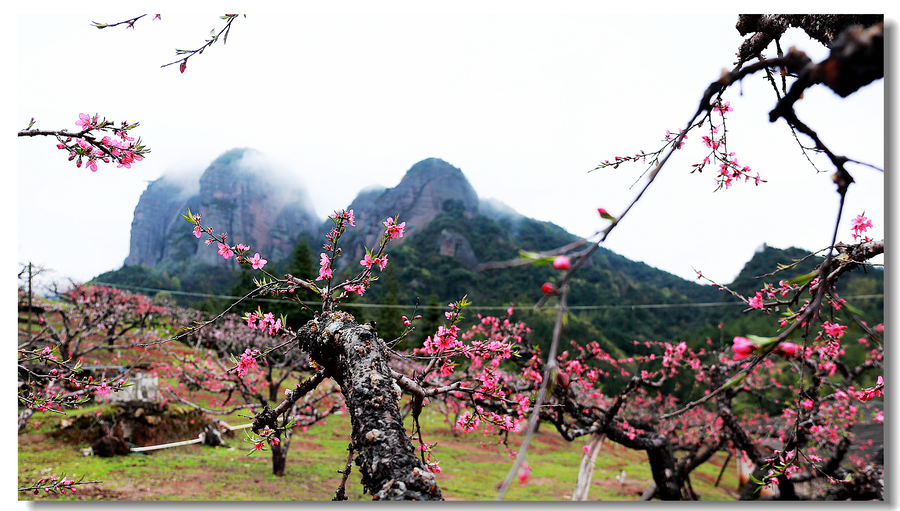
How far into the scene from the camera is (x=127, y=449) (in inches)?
159

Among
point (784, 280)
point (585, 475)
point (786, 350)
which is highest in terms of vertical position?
point (784, 280)

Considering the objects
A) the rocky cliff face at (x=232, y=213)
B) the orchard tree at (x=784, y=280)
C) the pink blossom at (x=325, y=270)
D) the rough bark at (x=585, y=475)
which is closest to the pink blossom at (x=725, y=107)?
the orchard tree at (x=784, y=280)

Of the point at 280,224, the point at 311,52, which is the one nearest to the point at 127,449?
the point at 311,52

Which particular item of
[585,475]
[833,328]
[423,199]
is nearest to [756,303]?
[833,328]

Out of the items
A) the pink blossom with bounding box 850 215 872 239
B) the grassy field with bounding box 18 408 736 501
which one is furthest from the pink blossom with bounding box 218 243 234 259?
the pink blossom with bounding box 850 215 872 239

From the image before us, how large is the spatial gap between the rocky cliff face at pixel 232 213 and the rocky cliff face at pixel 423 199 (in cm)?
173

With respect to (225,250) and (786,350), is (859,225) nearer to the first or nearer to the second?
(786,350)

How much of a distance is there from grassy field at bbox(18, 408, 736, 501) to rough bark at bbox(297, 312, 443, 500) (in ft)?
5.85

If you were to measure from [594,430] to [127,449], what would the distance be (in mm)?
4194

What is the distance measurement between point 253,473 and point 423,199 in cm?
1291

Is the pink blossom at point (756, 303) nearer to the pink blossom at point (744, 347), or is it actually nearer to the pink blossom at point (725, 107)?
the pink blossom at point (725, 107)

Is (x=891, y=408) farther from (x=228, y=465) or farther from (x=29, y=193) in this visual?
(x=228, y=465)

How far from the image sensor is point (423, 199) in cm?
1612

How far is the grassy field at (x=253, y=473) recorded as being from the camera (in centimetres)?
307
